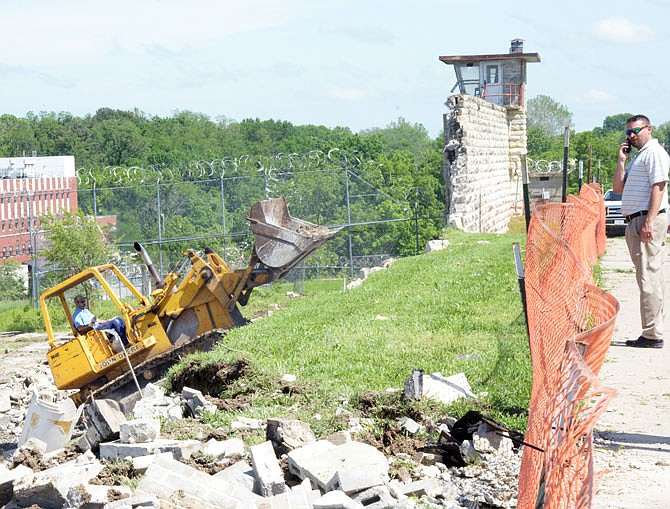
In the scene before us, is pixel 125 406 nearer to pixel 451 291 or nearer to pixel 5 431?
pixel 5 431

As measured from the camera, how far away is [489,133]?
3100 centimetres

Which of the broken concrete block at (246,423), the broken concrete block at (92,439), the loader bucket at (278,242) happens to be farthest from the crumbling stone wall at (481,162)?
the broken concrete block at (92,439)

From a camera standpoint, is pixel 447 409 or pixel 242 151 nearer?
pixel 447 409

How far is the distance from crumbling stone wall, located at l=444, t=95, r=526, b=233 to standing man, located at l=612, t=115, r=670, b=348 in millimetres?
16100

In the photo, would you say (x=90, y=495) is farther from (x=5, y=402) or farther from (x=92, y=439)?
(x=5, y=402)

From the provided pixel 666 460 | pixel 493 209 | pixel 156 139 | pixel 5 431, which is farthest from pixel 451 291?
pixel 156 139

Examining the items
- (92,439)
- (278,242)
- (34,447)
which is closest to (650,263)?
(92,439)

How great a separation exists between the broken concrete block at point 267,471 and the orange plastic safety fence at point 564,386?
1753 millimetres

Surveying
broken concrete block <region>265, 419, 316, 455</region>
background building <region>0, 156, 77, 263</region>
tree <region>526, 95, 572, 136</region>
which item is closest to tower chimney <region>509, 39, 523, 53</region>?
background building <region>0, 156, 77, 263</region>

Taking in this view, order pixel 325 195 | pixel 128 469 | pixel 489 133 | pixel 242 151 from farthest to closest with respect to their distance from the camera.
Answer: pixel 242 151
pixel 489 133
pixel 325 195
pixel 128 469

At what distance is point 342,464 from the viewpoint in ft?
19.6

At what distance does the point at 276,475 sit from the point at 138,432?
1.55m

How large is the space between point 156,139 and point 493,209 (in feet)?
160

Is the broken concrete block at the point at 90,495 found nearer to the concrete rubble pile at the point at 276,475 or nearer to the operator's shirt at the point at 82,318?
the concrete rubble pile at the point at 276,475
